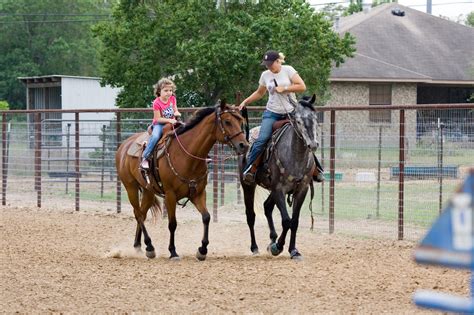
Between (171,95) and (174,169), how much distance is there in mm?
1045

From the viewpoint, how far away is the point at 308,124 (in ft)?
36.8

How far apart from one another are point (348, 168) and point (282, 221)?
445 centimetres

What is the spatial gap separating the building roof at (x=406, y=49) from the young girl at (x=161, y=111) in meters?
25.2

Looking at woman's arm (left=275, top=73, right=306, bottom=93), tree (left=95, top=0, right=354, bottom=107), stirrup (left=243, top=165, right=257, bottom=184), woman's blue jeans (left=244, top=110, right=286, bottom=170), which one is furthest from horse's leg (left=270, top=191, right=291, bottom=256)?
tree (left=95, top=0, right=354, bottom=107)

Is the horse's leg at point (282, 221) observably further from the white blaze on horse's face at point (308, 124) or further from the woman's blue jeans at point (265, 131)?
the white blaze on horse's face at point (308, 124)

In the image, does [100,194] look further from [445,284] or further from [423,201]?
[445,284]

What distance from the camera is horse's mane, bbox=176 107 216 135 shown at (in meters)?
Answer: 12.0

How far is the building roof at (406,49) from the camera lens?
3881 centimetres

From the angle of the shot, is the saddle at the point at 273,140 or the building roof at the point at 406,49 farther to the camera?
the building roof at the point at 406,49

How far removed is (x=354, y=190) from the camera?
1703cm

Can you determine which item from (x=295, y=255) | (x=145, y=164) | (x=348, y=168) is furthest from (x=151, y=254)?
(x=348, y=168)

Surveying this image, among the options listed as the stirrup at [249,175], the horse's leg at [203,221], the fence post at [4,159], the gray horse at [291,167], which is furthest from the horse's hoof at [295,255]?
the fence post at [4,159]

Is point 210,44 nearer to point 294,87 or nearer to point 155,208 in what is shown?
point 155,208

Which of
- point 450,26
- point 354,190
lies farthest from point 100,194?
point 450,26
